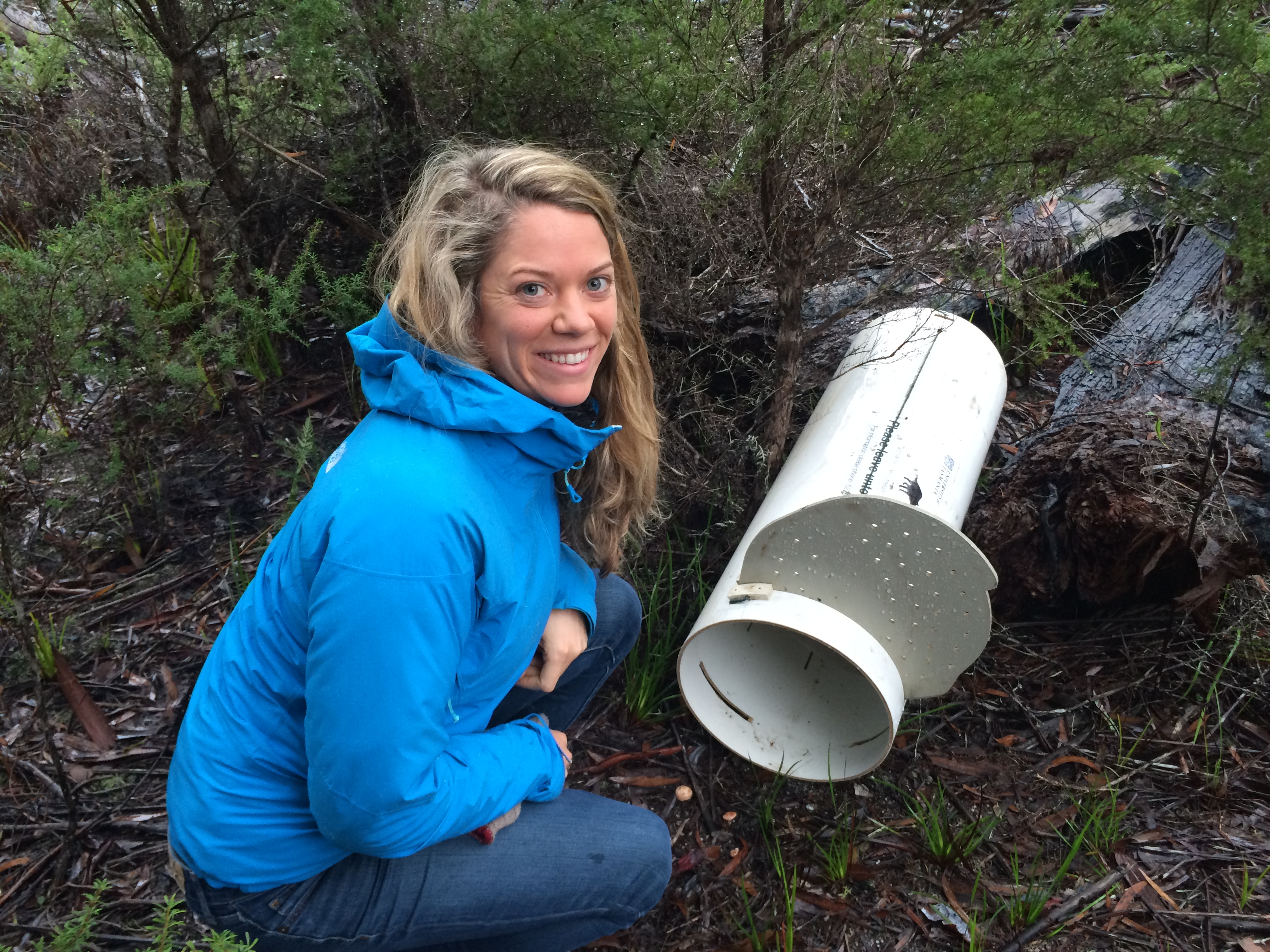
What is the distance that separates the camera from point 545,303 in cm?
176

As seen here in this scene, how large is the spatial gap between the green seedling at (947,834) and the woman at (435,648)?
736 mm

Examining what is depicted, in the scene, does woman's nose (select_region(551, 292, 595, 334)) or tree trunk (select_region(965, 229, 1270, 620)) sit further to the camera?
tree trunk (select_region(965, 229, 1270, 620))

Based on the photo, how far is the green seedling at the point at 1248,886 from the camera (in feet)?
6.95

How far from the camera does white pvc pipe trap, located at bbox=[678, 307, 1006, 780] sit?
87.0 inches

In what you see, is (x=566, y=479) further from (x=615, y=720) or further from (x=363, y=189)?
(x=363, y=189)

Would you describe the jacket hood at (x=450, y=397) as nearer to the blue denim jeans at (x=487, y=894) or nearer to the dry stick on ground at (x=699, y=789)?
the blue denim jeans at (x=487, y=894)

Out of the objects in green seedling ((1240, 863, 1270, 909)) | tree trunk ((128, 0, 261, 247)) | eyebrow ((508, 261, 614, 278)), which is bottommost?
green seedling ((1240, 863, 1270, 909))

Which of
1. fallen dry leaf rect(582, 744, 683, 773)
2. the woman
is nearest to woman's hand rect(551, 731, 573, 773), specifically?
the woman

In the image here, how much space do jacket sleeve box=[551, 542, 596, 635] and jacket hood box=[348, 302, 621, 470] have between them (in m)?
0.49

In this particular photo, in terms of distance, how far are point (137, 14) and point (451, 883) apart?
280 cm

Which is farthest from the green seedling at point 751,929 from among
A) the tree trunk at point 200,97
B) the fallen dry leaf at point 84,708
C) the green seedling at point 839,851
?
the tree trunk at point 200,97

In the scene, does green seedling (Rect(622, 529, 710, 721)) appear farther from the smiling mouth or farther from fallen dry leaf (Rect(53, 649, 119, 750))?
fallen dry leaf (Rect(53, 649, 119, 750))

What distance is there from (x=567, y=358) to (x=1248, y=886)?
207 centimetres

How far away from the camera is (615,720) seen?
271 cm
